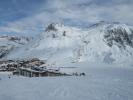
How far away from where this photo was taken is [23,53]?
6693 inches

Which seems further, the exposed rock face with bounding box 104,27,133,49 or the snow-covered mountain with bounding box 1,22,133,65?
the exposed rock face with bounding box 104,27,133,49

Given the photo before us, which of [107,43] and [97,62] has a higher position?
[107,43]

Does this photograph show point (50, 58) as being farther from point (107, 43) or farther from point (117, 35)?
point (117, 35)

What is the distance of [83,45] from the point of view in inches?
5714

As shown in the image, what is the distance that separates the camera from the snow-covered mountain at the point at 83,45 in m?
129

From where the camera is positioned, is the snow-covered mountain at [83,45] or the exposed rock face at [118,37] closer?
the snow-covered mountain at [83,45]

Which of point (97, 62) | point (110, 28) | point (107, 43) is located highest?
point (110, 28)

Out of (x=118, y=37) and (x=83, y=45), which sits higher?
(x=118, y=37)

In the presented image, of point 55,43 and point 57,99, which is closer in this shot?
Result: point 57,99

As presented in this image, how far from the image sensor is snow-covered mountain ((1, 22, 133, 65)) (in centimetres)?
12909

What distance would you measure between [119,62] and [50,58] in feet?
124

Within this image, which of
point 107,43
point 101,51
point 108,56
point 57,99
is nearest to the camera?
point 57,99

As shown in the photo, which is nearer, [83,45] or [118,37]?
[83,45]

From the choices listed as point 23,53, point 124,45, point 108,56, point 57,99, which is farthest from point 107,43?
point 57,99
